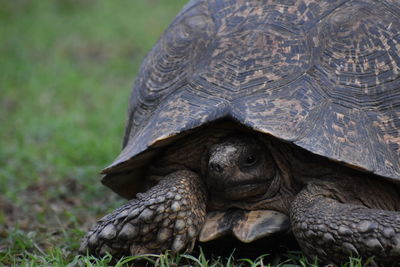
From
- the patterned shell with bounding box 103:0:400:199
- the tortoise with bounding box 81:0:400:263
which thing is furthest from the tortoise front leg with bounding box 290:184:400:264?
the patterned shell with bounding box 103:0:400:199

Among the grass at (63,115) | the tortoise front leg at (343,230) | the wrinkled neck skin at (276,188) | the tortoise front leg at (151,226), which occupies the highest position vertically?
the grass at (63,115)

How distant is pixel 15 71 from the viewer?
8.75 m

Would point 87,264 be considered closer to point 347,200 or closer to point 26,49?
point 347,200

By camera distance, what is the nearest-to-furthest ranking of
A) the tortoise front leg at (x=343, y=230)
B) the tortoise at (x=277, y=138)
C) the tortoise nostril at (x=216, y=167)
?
the tortoise front leg at (x=343, y=230), the tortoise at (x=277, y=138), the tortoise nostril at (x=216, y=167)

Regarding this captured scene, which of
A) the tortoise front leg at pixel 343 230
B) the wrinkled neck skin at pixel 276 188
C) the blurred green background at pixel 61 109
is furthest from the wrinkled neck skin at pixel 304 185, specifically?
the blurred green background at pixel 61 109

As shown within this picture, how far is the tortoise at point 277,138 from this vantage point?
10.0ft

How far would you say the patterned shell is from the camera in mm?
3117

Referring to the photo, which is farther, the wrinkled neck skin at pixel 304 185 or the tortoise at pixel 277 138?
the wrinkled neck skin at pixel 304 185

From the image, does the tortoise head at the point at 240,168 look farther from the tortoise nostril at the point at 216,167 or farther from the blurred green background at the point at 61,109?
the blurred green background at the point at 61,109

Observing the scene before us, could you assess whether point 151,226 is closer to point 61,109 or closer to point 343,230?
point 343,230

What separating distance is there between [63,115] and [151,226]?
440 cm

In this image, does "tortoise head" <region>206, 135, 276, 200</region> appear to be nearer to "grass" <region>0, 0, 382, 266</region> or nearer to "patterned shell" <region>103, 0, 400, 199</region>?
"patterned shell" <region>103, 0, 400, 199</region>

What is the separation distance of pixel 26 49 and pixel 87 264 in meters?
7.32

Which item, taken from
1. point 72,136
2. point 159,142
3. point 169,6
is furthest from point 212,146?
point 169,6
